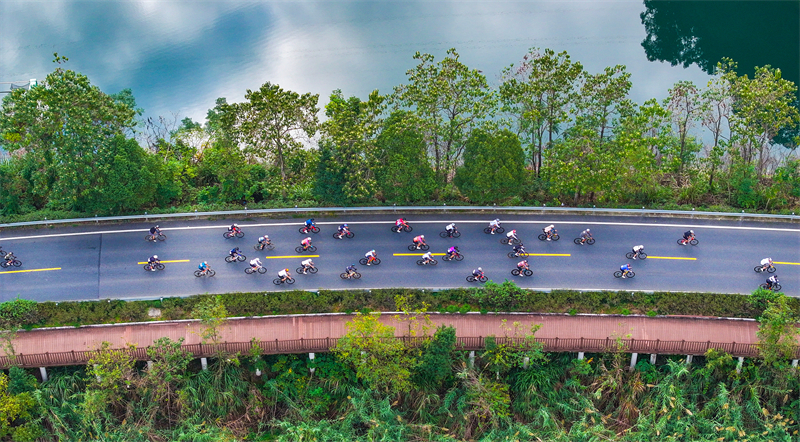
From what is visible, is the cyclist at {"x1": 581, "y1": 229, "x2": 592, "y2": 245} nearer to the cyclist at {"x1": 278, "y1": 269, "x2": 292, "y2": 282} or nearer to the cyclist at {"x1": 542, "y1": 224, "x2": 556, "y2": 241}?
the cyclist at {"x1": 542, "y1": 224, "x2": 556, "y2": 241}

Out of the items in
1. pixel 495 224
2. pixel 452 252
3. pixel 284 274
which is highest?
pixel 495 224

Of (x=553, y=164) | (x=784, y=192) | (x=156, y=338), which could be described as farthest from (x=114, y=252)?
(x=784, y=192)

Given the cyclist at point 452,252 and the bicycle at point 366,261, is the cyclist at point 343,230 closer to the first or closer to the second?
the bicycle at point 366,261

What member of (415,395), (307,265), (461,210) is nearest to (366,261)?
(307,265)

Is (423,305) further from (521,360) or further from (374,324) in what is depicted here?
(521,360)

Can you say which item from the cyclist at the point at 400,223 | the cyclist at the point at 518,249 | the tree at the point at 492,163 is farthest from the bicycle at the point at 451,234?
the cyclist at the point at 518,249

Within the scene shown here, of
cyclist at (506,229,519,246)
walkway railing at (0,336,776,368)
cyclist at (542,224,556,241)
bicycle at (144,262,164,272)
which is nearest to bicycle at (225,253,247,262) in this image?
bicycle at (144,262,164,272)

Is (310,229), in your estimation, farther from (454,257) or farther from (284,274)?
(454,257)
